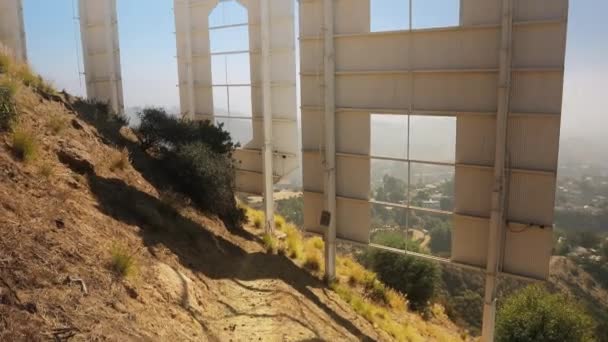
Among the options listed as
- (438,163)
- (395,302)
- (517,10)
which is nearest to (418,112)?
(438,163)

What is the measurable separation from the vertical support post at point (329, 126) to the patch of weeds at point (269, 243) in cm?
170

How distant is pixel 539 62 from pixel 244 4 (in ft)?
32.2

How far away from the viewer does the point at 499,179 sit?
34.6ft

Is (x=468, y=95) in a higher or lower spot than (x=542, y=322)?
higher

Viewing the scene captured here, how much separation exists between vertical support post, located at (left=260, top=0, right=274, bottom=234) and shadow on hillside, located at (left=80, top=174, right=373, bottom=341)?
320 cm

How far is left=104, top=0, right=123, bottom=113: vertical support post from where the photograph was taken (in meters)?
19.6

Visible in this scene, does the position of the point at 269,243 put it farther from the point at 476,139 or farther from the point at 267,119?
the point at 476,139

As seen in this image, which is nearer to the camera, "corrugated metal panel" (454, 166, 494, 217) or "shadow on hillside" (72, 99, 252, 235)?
"corrugated metal panel" (454, 166, 494, 217)

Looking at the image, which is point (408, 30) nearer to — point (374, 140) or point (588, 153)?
point (374, 140)

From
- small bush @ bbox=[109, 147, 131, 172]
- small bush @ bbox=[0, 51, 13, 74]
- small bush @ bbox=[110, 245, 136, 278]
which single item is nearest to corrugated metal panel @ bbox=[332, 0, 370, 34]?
small bush @ bbox=[109, 147, 131, 172]

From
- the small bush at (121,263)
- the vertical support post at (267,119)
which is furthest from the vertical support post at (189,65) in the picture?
the small bush at (121,263)

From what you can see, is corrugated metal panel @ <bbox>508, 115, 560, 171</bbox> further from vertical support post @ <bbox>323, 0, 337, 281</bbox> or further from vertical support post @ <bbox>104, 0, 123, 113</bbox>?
vertical support post @ <bbox>104, 0, 123, 113</bbox>

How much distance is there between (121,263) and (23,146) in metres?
3.31

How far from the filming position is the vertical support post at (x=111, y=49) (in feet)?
64.4
